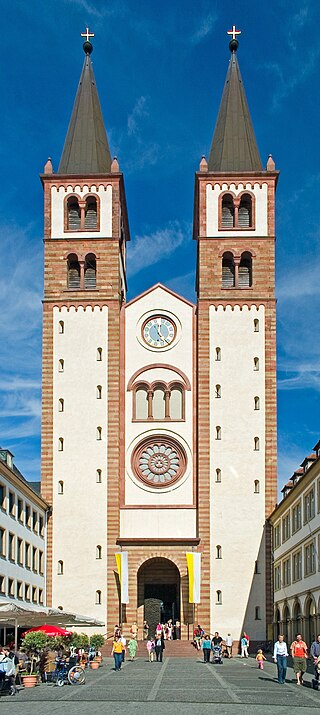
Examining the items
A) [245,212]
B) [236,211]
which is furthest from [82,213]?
[245,212]

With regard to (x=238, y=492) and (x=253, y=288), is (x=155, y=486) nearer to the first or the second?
(x=238, y=492)

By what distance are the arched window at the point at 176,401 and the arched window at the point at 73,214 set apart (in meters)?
12.2

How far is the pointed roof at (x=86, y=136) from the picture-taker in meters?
73.3

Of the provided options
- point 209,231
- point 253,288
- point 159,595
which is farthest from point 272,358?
point 159,595

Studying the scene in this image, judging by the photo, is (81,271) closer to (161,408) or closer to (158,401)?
(158,401)

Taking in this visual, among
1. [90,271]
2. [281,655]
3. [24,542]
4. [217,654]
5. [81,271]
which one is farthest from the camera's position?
[90,271]

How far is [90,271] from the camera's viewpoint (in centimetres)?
7188

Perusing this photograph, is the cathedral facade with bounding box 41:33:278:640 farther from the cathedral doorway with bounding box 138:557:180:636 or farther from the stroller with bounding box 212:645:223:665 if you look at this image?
the stroller with bounding box 212:645:223:665

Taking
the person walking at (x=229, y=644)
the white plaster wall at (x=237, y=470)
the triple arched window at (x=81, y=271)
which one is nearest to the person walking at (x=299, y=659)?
the person walking at (x=229, y=644)

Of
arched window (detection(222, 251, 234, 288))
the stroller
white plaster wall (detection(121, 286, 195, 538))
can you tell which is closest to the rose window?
white plaster wall (detection(121, 286, 195, 538))

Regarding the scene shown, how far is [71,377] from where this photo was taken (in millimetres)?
68938

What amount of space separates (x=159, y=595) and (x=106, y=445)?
10.1m

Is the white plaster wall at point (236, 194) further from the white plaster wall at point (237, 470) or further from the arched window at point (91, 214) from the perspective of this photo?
the arched window at point (91, 214)

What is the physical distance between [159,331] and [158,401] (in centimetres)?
444
